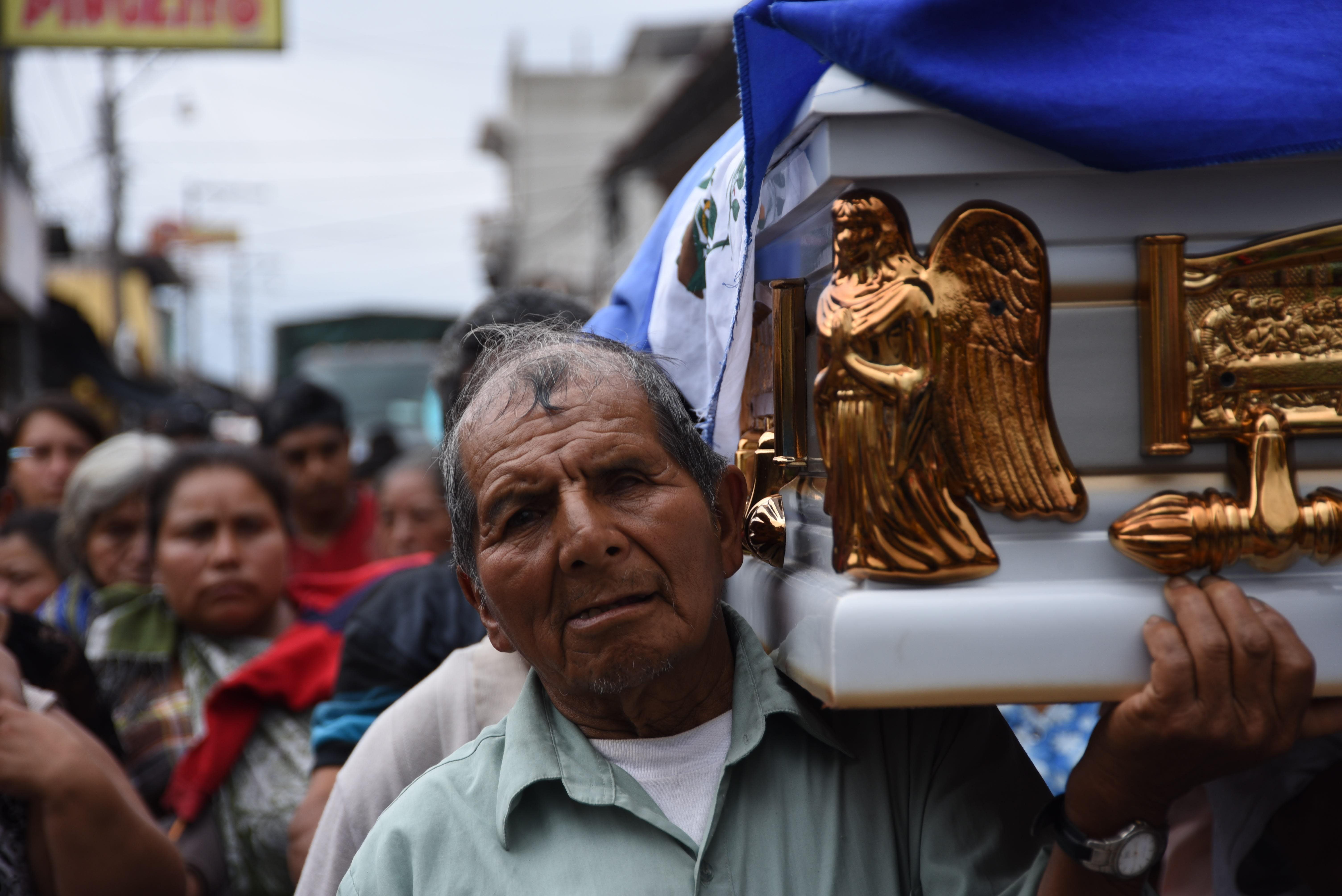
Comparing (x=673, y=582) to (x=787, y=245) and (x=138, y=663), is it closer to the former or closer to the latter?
(x=787, y=245)

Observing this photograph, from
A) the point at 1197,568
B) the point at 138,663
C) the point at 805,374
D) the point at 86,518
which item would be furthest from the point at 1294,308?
the point at 86,518

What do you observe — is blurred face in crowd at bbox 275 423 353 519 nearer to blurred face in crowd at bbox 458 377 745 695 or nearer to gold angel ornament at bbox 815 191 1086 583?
blurred face in crowd at bbox 458 377 745 695

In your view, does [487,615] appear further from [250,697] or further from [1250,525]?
[250,697]

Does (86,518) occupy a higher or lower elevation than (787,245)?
lower

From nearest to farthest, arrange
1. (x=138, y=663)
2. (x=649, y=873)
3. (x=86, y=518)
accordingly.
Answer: (x=649, y=873) → (x=138, y=663) → (x=86, y=518)

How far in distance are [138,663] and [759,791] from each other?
2.26 meters

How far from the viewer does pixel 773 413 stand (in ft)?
5.21

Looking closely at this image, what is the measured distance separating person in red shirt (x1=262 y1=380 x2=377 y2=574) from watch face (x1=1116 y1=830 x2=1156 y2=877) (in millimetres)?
4132

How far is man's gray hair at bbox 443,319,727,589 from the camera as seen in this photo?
4.94 feet

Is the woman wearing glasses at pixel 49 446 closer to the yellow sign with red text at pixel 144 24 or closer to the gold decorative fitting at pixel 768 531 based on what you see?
the gold decorative fitting at pixel 768 531

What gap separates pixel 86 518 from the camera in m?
3.87

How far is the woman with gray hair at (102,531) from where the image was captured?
3803 mm

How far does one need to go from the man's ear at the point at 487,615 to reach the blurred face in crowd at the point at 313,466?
3.54m

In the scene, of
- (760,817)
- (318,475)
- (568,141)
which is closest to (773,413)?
(760,817)
